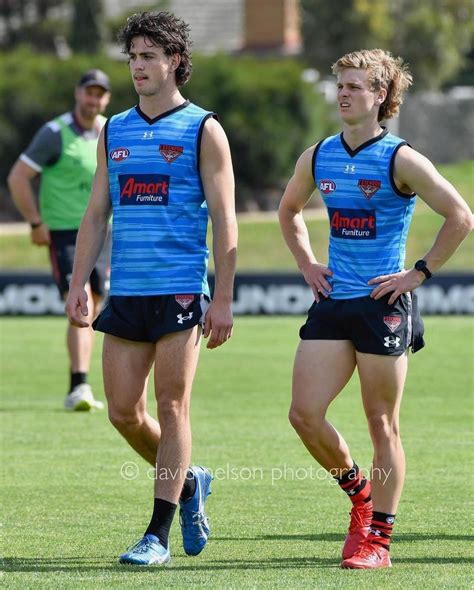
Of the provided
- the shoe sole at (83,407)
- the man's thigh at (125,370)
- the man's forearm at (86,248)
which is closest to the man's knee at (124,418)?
the man's thigh at (125,370)

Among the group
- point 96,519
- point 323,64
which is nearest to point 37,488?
point 96,519

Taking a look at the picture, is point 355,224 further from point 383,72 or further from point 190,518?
point 190,518

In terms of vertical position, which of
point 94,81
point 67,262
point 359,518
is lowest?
point 67,262

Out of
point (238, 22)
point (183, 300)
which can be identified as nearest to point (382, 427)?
point (183, 300)

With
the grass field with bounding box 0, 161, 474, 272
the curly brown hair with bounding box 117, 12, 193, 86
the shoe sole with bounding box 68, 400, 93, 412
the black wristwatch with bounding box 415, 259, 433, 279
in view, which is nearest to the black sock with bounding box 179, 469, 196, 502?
the black wristwatch with bounding box 415, 259, 433, 279

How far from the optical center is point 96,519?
7008 mm

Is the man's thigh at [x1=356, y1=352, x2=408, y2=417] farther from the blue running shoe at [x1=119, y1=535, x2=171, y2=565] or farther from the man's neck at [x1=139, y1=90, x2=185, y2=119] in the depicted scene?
the man's neck at [x1=139, y1=90, x2=185, y2=119]

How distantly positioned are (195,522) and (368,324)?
3.73 feet

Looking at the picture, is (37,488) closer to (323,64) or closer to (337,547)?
(337,547)

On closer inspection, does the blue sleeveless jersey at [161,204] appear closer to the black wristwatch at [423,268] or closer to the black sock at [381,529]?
the black wristwatch at [423,268]

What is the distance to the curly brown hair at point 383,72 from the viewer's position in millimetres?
6098

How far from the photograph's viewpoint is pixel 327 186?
6223mm

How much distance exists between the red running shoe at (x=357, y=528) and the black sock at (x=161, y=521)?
2.39 feet

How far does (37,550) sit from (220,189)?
67.9 inches
